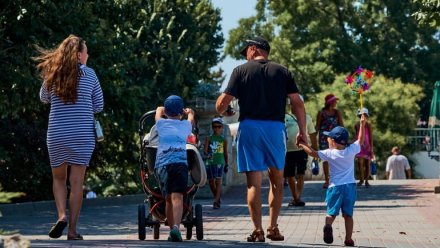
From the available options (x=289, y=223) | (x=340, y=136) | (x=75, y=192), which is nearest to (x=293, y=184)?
(x=289, y=223)

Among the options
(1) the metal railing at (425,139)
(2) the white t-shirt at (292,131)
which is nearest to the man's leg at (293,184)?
(2) the white t-shirt at (292,131)

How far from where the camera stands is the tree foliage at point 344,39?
197 ft

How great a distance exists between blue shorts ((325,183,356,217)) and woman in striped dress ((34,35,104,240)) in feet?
7.87

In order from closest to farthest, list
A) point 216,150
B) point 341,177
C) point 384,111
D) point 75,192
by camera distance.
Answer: point 75,192 < point 341,177 < point 216,150 < point 384,111

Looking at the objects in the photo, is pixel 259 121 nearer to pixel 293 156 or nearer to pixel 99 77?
pixel 293 156

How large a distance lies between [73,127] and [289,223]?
17.0 ft

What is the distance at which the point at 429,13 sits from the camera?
68.0ft

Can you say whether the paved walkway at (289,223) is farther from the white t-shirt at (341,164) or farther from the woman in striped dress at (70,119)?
the white t-shirt at (341,164)

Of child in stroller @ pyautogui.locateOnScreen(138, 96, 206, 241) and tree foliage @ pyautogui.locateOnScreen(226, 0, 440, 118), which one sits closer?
child in stroller @ pyautogui.locateOnScreen(138, 96, 206, 241)

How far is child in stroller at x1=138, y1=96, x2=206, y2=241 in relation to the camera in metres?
12.6

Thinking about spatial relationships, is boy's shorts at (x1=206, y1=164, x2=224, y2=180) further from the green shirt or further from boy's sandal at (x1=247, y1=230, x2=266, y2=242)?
boy's sandal at (x1=247, y1=230, x2=266, y2=242)

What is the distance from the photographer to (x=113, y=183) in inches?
1574

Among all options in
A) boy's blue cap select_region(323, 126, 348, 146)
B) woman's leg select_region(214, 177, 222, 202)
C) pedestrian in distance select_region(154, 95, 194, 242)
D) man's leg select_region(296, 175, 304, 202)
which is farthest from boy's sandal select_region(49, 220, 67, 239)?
woman's leg select_region(214, 177, 222, 202)

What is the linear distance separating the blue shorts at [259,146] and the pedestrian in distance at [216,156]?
8.32m
